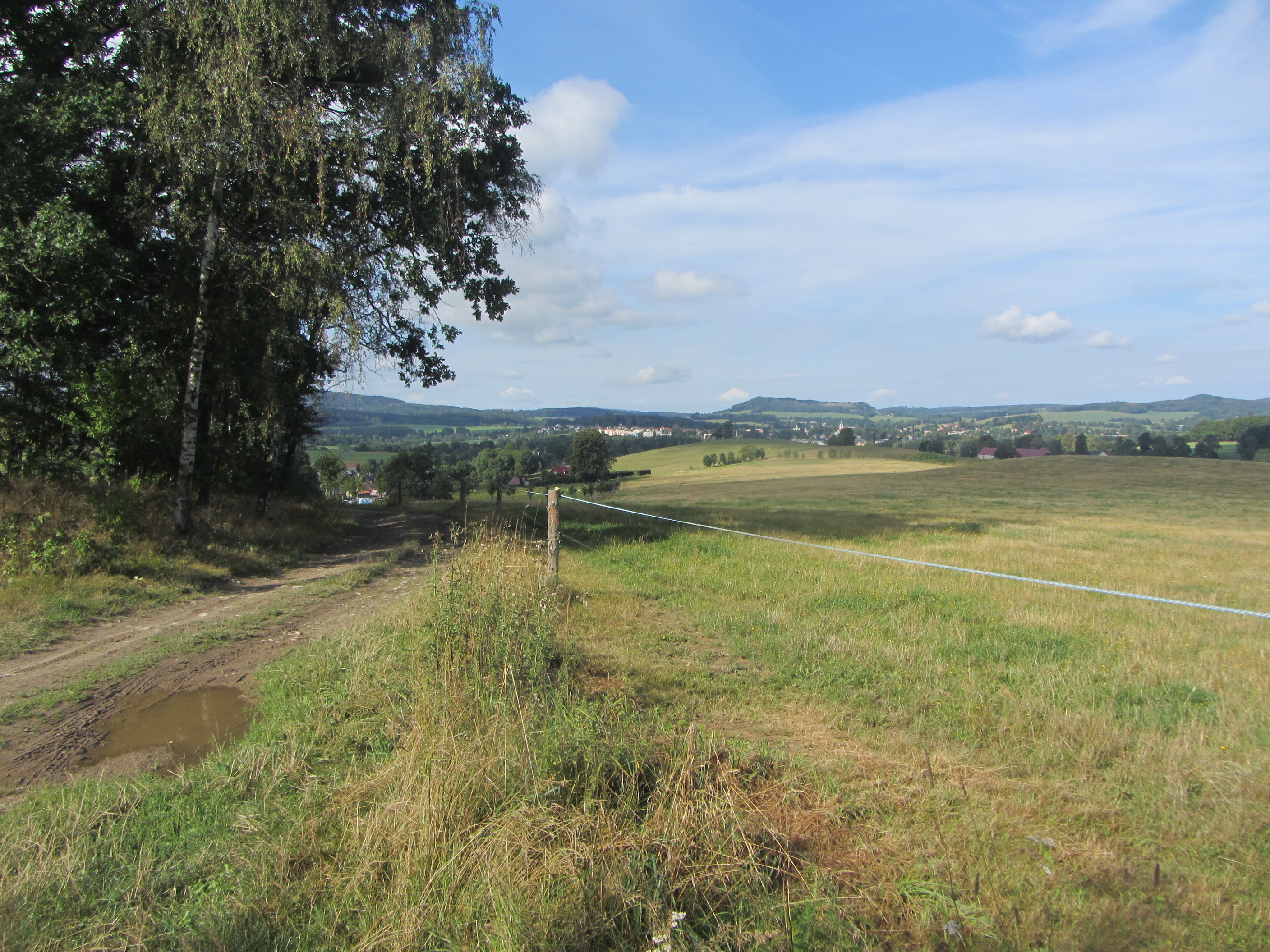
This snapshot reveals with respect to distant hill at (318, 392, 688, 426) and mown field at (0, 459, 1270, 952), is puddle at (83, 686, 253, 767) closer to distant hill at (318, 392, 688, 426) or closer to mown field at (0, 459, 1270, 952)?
mown field at (0, 459, 1270, 952)

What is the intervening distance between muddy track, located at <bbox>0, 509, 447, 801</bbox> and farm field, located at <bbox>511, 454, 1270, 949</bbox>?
3.21 metres

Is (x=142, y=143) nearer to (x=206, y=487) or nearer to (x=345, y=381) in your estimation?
(x=345, y=381)

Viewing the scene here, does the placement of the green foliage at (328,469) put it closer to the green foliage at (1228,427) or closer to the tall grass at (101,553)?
the tall grass at (101,553)

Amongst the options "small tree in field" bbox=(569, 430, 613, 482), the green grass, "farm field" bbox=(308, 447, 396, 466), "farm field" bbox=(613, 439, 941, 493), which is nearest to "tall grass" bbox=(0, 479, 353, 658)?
the green grass

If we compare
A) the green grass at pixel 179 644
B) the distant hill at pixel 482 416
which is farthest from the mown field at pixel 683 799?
the distant hill at pixel 482 416

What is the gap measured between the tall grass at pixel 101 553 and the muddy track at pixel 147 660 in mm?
437

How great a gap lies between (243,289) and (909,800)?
13102mm

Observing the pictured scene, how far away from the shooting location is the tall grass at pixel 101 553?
26.5 feet

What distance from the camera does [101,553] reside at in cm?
989

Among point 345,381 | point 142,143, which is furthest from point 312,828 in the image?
point 142,143

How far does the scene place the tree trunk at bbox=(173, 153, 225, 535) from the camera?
11680 millimetres

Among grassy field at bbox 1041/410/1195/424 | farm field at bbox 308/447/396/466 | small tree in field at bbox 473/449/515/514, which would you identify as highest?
grassy field at bbox 1041/410/1195/424

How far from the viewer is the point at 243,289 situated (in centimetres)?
1246

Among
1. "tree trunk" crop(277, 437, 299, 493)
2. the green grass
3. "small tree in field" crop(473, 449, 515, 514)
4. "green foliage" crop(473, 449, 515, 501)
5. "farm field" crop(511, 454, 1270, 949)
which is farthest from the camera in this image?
"green foliage" crop(473, 449, 515, 501)
